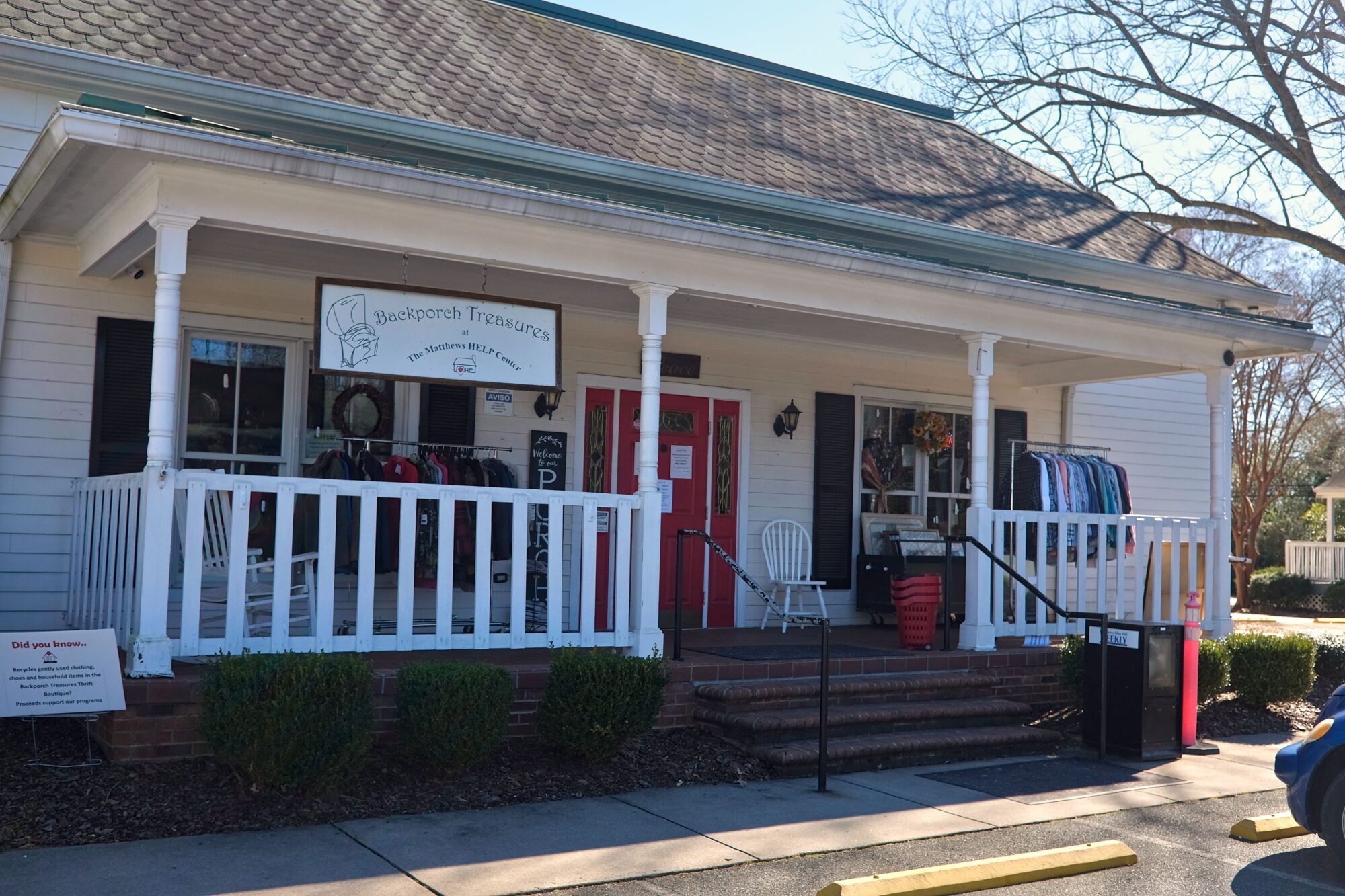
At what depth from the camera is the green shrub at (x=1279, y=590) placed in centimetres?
2403

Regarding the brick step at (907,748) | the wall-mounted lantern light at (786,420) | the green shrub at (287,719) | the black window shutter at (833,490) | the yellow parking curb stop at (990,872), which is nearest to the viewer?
the yellow parking curb stop at (990,872)

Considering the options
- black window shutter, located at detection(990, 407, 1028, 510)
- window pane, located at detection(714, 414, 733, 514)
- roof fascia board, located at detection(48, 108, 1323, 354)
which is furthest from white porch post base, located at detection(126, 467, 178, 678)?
black window shutter, located at detection(990, 407, 1028, 510)

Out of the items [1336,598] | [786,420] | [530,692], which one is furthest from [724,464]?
[1336,598]

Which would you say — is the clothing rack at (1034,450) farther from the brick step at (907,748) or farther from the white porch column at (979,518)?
the brick step at (907,748)

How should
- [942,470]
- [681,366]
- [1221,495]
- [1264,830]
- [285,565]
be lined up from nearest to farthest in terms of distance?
[1264,830]
[285,565]
[681,366]
[1221,495]
[942,470]

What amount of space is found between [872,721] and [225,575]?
4.33 metres

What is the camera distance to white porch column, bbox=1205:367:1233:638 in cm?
1012

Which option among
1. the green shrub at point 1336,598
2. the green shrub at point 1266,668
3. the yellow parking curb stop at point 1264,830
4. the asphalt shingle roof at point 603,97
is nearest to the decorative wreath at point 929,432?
the asphalt shingle roof at point 603,97

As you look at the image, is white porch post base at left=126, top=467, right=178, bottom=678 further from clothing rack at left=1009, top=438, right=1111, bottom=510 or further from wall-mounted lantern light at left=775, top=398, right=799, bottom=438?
clothing rack at left=1009, top=438, right=1111, bottom=510

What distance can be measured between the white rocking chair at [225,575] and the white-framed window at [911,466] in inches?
217

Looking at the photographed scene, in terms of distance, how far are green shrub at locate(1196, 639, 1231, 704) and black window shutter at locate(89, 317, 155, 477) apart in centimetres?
787

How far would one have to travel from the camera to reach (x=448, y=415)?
29.7 feet

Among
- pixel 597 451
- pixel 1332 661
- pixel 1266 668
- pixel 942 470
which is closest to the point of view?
pixel 1266 668

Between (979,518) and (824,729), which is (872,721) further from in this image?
(979,518)
